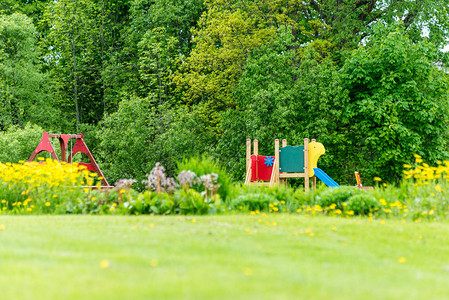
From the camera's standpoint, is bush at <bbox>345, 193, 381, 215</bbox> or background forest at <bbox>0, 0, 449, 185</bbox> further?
background forest at <bbox>0, 0, 449, 185</bbox>

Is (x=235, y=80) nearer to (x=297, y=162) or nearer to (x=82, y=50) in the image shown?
(x=297, y=162)

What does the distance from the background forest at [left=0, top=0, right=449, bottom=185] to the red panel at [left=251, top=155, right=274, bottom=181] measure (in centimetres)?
311

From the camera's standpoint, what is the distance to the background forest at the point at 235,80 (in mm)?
18391

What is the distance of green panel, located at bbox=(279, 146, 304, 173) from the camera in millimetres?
14109

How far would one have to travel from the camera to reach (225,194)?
341 inches

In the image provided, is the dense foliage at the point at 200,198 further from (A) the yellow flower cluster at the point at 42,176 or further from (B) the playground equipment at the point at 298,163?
(B) the playground equipment at the point at 298,163

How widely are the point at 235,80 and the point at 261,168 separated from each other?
755 cm

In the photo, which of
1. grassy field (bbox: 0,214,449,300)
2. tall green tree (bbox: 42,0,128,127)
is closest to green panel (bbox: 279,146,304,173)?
grassy field (bbox: 0,214,449,300)

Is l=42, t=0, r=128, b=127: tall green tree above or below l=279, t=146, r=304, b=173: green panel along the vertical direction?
above

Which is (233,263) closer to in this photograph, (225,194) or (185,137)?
(225,194)

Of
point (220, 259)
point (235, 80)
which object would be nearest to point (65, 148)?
point (235, 80)

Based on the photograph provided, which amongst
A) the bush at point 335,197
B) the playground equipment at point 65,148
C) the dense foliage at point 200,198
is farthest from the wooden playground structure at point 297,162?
the bush at point 335,197

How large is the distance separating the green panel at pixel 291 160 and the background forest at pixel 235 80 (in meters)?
4.25

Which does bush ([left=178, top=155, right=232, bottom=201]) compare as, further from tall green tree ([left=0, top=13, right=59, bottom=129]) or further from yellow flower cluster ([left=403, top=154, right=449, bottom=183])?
tall green tree ([left=0, top=13, right=59, bottom=129])
